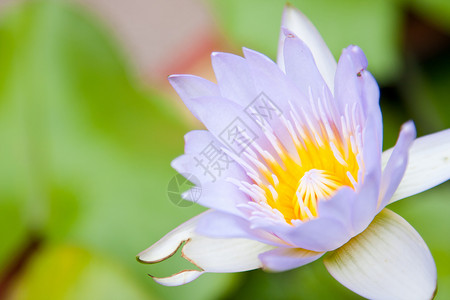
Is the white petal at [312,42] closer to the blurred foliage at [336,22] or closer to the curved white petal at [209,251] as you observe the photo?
the curved white petal at [209,251]

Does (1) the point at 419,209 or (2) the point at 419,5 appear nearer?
(1) the point at 419,209

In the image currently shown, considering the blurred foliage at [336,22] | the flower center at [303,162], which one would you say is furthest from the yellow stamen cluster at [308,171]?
the blurred foliage at [336,22]

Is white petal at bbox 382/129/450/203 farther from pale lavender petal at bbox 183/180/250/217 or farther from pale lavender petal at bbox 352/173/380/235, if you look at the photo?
pale lavender petal at bbox 183/180/250/217

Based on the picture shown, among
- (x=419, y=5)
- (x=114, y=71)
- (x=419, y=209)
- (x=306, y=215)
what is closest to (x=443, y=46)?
(x=419, y=5)

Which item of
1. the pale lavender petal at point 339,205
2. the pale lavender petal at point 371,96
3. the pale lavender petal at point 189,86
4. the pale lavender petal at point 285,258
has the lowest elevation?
the pale lavender petal at point 285,258

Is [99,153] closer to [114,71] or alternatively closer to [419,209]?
[114,71]
